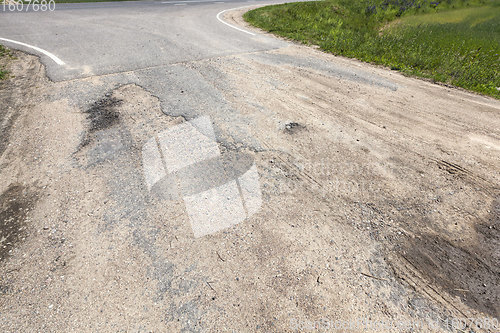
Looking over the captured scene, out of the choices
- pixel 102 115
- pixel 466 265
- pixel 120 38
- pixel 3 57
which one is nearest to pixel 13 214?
pixel 102 115

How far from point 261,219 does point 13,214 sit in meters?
2.97

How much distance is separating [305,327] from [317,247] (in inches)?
32.8

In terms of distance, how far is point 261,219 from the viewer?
3.13 metres

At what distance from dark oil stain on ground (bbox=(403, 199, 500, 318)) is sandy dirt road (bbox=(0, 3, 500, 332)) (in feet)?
0.04

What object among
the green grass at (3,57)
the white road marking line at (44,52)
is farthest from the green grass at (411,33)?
the green grass at (3,57)

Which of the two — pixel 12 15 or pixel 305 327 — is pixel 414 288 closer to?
pixel 305 327

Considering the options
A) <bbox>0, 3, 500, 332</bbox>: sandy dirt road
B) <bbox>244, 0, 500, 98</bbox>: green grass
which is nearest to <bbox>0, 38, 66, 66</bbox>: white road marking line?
<bbox>0, 3, 500, 332</bbox>: sandy dirt road

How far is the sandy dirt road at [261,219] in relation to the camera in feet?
7.79

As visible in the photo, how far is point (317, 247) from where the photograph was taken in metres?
2.87

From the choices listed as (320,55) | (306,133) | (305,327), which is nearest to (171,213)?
(305,327)

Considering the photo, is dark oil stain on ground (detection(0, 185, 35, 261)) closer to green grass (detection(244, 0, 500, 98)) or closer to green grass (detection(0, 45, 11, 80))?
green grass (detection(0, 45, 11, 80))

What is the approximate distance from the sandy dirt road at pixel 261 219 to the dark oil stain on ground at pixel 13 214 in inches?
0.7

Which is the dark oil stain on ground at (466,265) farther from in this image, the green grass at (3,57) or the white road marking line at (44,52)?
the green grass at (3,57)

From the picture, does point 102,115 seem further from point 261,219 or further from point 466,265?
point 466,265
